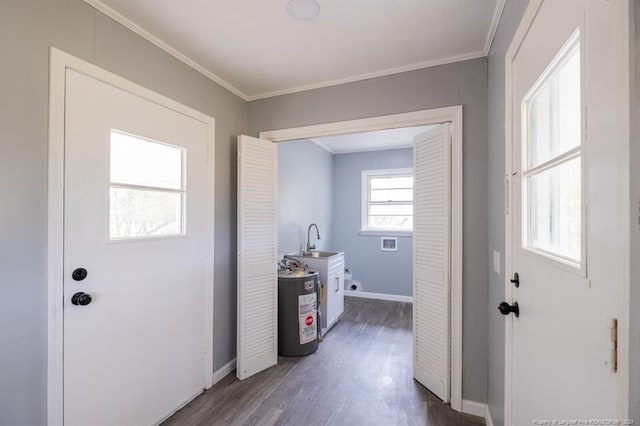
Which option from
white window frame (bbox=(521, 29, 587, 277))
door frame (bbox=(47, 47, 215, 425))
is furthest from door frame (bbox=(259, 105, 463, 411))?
door frame (bbox=(47, 47, 215, 425))

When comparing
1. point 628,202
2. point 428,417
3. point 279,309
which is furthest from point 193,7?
point 428,417

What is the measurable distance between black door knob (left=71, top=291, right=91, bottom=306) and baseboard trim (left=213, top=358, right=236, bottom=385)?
125 centimetres

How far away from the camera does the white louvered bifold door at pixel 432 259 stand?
2055 millimetres

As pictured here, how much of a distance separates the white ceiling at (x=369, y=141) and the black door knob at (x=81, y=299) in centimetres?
318

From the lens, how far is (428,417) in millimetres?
1901

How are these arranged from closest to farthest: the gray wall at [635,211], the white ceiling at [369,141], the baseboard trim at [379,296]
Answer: the gray wall at [635,211] → the white ceiling at [369,141] → the baseboard trim at [379,296]

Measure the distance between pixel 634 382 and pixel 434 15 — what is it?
1.82m

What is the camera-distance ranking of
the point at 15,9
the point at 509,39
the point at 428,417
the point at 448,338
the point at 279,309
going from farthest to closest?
the point at 279,309 < the point at 448,338 < the point at 428,417 < the point at 509,39 < the point at 15,9

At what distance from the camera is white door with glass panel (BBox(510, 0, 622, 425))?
585 millimetres

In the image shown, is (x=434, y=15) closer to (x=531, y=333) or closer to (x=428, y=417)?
(x=531, y=333)

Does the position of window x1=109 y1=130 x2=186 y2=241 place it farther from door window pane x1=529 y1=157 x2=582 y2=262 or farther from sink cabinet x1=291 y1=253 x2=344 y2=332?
door window pane x1=529 y1=157 x2=582 y2=262

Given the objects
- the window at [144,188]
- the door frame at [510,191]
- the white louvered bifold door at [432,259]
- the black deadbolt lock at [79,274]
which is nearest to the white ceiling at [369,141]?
the white louvered bifold door at [432,259]

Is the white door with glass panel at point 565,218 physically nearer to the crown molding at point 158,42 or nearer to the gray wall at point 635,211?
the gray wall at point 635,211

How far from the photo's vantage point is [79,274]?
142 centimetres
